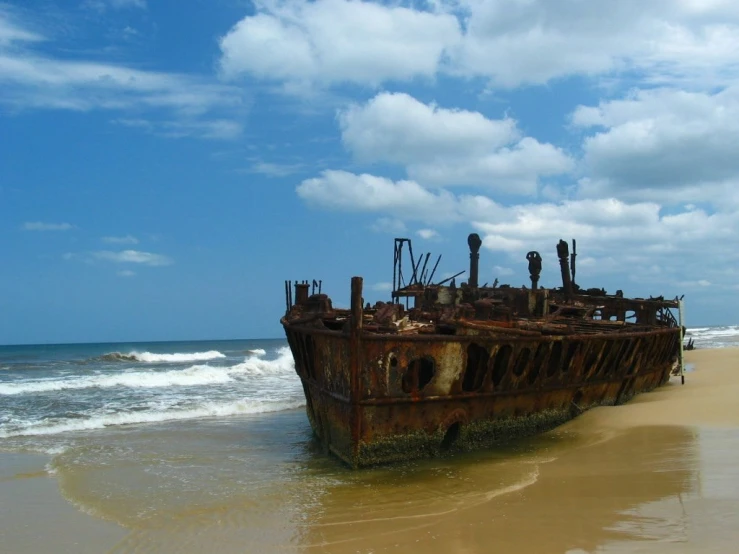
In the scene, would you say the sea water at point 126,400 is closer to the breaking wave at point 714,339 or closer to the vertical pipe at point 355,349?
the vertical pipe at point 355,349

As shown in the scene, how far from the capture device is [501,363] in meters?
10.1

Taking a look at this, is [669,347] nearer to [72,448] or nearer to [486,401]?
[486,401]

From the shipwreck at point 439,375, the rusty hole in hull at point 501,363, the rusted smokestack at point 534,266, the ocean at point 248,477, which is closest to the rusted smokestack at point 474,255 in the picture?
the rusted smokestack at point 534,266

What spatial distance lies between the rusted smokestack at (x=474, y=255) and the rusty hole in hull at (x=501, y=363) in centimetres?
934

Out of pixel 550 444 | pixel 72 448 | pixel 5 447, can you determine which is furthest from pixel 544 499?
pixel 5 447

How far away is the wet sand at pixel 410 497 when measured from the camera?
620 cm

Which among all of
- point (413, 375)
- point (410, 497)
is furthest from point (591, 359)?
point (410, 497)

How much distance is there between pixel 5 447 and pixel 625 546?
12.3 meters

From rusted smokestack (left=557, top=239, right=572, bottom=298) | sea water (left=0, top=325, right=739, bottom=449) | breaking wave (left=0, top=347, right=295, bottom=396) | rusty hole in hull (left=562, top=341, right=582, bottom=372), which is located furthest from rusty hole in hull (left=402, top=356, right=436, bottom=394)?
breaking wave (left=0, top=347, right=295, bottom=396)

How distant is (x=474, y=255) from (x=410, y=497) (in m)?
12.9

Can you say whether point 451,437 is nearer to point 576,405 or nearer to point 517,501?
point 517,501

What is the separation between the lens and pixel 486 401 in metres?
10.1

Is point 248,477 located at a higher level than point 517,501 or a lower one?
lower

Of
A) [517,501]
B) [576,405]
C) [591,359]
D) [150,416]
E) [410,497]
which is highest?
[591,359]
